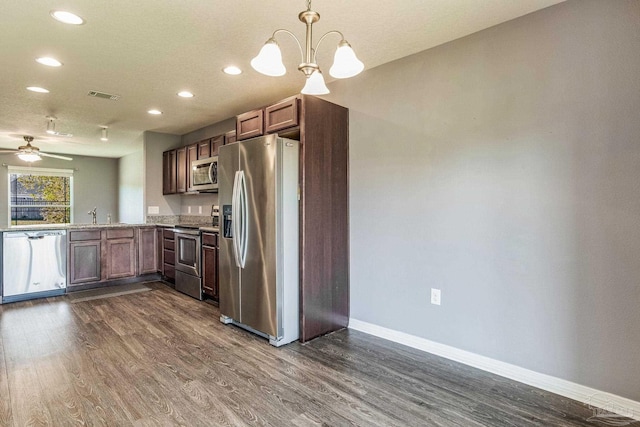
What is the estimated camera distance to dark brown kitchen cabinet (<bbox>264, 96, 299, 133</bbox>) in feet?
9.99

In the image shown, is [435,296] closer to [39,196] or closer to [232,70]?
[232,70]

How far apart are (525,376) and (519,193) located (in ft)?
4.00

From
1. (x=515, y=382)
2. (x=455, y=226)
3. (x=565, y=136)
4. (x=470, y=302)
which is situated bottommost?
(x=515, y=382)

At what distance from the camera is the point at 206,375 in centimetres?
245

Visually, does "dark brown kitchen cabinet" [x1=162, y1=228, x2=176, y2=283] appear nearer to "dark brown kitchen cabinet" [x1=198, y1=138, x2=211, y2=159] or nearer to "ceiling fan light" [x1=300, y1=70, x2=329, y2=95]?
"dark brown kitchen cabinet" [x1=198, y1=138, x2=211, y2=159]

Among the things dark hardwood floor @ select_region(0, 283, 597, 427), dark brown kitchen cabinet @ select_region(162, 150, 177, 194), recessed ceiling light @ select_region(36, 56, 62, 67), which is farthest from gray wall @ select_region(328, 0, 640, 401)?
dark brown kitchen cabinet @ select_region(162, 150, 177, 194)

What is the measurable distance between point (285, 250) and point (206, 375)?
1095mm

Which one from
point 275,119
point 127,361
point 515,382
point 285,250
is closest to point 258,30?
point 275,119

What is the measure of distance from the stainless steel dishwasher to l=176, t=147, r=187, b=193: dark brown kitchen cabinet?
A: 1.60 meters

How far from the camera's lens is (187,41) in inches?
107

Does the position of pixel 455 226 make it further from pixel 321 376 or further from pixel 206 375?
pixel 206 375

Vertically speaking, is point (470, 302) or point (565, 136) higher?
point (565, 136)

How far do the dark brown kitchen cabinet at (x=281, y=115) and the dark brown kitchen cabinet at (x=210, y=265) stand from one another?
1.55m

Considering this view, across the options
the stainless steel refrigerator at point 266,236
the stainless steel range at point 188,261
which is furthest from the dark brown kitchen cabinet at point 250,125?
the stainless steel range at point 188,261
